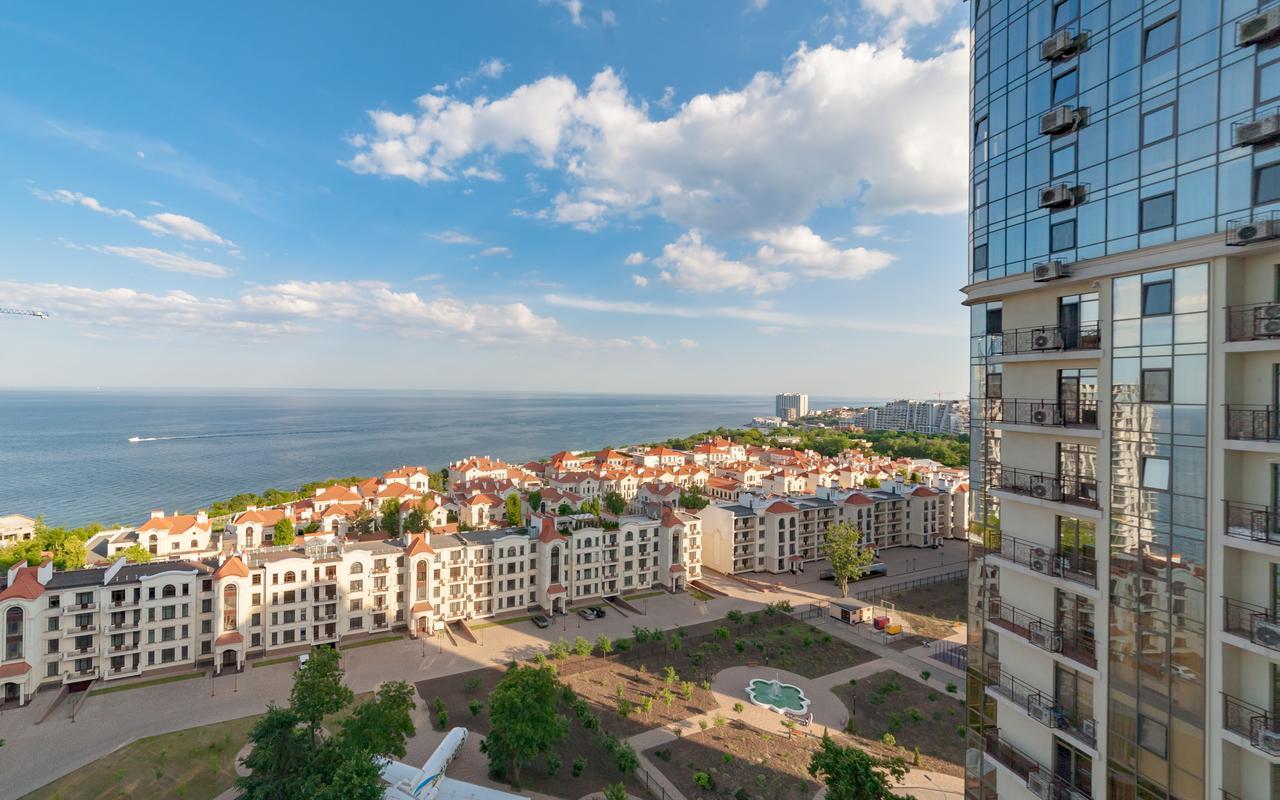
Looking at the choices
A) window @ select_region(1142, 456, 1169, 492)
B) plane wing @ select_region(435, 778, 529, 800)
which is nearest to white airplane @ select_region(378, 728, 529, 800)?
plane wing @ select_region(435, 778, 529, 800)

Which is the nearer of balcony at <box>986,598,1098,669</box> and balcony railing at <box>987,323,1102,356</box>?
balcony at <box>986,598,1098,669</box>

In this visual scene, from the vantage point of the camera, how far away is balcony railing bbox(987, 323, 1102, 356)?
12.2 meters

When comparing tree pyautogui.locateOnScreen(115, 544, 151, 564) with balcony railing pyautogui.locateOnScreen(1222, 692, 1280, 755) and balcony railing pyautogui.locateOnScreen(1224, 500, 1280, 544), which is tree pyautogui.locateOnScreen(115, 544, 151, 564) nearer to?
balcony railing pyautogui.locateOnScreen(1222, 692, 1280, 755)

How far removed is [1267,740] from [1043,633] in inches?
144

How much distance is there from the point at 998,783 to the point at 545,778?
18.9 meters

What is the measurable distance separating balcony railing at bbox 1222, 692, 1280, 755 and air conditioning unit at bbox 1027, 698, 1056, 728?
318 centimetres

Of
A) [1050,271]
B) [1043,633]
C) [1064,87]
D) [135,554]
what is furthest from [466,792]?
[135,554]

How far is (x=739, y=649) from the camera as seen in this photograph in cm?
3822

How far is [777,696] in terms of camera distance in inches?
Answer: 1287

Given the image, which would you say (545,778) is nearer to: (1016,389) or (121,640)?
(1016,389)

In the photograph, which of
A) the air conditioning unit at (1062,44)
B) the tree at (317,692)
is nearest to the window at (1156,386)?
the air conditioning unit at (1062,44)

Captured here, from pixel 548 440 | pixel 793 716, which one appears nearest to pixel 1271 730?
pixel 793 716

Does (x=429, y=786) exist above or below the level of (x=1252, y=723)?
below

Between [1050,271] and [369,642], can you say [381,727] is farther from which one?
[1050,271]
